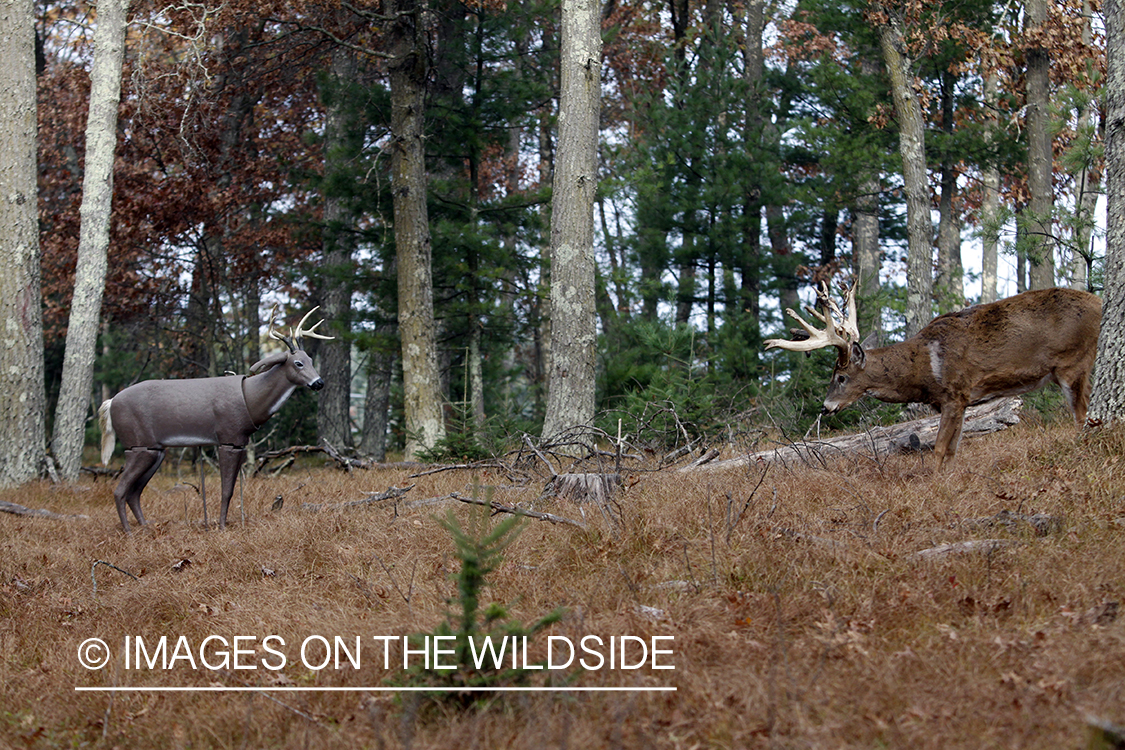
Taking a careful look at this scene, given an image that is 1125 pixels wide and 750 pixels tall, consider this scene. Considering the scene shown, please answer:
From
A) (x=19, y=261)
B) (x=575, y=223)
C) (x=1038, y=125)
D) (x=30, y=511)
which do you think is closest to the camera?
(x=30, y=511)

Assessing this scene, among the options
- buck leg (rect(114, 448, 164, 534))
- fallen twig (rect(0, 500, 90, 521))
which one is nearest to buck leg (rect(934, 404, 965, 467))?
buck leg (rect(114, 448, 164, 534))

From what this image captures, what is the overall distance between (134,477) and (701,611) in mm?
6025

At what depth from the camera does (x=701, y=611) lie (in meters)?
4.55

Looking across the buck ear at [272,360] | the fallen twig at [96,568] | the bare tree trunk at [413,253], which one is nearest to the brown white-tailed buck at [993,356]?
the buck ear at [272,360]

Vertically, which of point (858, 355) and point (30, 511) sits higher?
point (858, 355)

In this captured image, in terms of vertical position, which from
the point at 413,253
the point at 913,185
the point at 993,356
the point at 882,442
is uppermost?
the point at 913,185

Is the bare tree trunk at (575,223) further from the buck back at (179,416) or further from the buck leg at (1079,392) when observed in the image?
the buck leg at (1079,392)

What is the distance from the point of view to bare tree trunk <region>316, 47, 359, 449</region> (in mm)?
15461

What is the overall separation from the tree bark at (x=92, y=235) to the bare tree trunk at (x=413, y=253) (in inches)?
153

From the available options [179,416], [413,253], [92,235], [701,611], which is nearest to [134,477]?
[179,416]

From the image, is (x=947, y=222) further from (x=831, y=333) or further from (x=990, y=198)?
(x=831, y=333)

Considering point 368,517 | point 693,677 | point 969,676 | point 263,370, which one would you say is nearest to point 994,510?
point 969,676

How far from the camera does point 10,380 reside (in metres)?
11.8

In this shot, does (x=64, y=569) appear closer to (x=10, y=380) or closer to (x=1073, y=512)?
(x=10, y=380)
